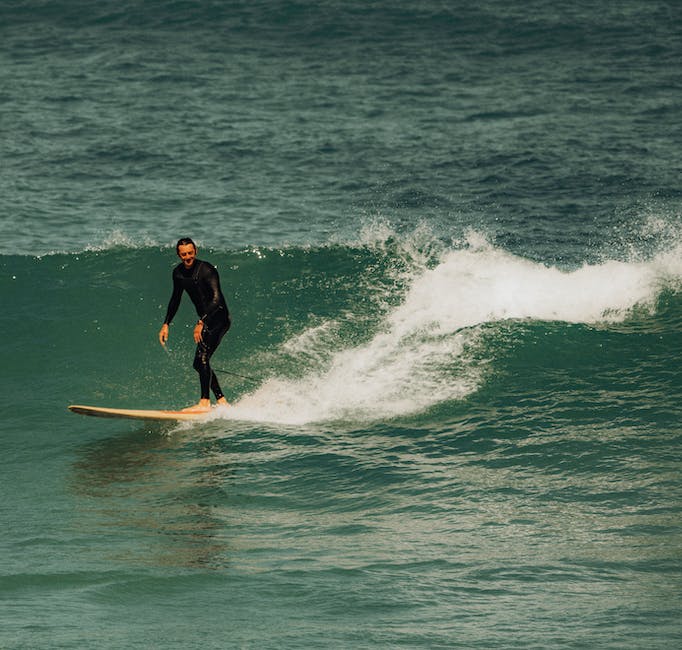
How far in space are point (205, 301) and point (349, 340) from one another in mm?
2992

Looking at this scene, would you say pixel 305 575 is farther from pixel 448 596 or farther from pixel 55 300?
pixel 55 300

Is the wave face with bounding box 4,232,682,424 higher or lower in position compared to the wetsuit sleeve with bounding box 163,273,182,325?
lower

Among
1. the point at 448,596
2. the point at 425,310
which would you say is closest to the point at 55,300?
the point at 425,310

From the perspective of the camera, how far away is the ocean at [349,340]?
8383mm

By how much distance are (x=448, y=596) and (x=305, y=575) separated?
42.5 inches

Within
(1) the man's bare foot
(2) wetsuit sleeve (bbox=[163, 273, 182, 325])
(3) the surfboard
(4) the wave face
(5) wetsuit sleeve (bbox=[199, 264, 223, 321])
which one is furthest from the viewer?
(4) the wave face

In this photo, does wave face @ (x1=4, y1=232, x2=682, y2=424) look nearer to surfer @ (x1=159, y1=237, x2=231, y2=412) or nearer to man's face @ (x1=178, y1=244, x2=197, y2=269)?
surfer @ (x1=159, y1=237, x2=231, y2=412)

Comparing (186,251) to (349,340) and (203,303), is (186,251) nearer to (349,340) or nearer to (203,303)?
(203,303)

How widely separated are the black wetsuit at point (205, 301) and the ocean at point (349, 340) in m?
0.84

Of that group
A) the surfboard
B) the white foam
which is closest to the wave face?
the white foam

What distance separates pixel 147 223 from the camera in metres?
19.5

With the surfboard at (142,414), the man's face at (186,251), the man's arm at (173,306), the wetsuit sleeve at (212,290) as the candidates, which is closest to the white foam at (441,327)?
the surfboard at (142,414)

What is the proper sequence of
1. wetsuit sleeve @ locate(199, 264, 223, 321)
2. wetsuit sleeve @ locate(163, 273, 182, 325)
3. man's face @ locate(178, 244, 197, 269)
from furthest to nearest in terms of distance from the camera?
wetsuit sleeve @ locate(163, 273, 182, 325) < wetsuit sleeve @ locate(199, 264, 223, 321) < man's face @ locate(178, 244, 197, 269)

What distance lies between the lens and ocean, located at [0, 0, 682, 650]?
8.38m
